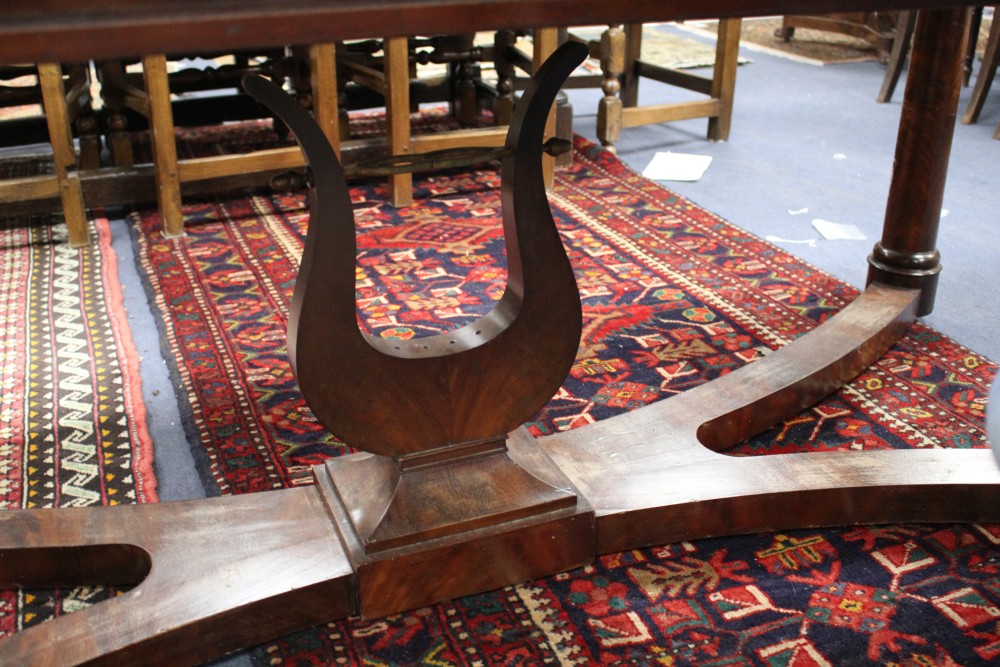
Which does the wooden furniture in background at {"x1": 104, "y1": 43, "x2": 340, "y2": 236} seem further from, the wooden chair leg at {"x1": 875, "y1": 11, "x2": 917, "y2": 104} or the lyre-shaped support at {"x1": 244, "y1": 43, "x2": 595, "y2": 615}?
the wooden chair leg at {"x1": 875, "y1": 11, "x2": 917, "y2": 104}

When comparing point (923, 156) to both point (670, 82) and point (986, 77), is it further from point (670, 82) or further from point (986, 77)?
point (986, 77)

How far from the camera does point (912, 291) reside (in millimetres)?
1951

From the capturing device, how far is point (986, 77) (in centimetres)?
357

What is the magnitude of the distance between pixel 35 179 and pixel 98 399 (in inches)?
38.8

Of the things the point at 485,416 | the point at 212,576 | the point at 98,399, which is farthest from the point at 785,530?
the point at 98,399

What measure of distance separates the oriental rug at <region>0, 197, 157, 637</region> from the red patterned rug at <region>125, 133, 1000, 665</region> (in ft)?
0.33

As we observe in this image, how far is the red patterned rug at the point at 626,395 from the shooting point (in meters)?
1.18

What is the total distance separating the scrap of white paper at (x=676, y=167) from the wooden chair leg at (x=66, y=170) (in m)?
1.57

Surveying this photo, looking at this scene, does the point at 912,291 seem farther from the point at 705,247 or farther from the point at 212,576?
the point at 212,576

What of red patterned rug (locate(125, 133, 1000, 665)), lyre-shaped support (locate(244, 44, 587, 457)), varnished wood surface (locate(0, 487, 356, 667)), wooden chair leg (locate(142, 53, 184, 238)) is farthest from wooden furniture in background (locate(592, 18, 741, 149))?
varnished wood surface (locate(0, 487, 356, 667))

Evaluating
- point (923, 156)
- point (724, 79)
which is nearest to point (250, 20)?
point (923, 156)

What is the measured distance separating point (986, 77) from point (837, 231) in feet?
4.84

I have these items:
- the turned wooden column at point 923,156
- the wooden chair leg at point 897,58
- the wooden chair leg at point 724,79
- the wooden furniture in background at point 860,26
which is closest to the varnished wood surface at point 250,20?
the turned wooden column at point 923,156

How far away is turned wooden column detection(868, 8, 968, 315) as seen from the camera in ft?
5.68
